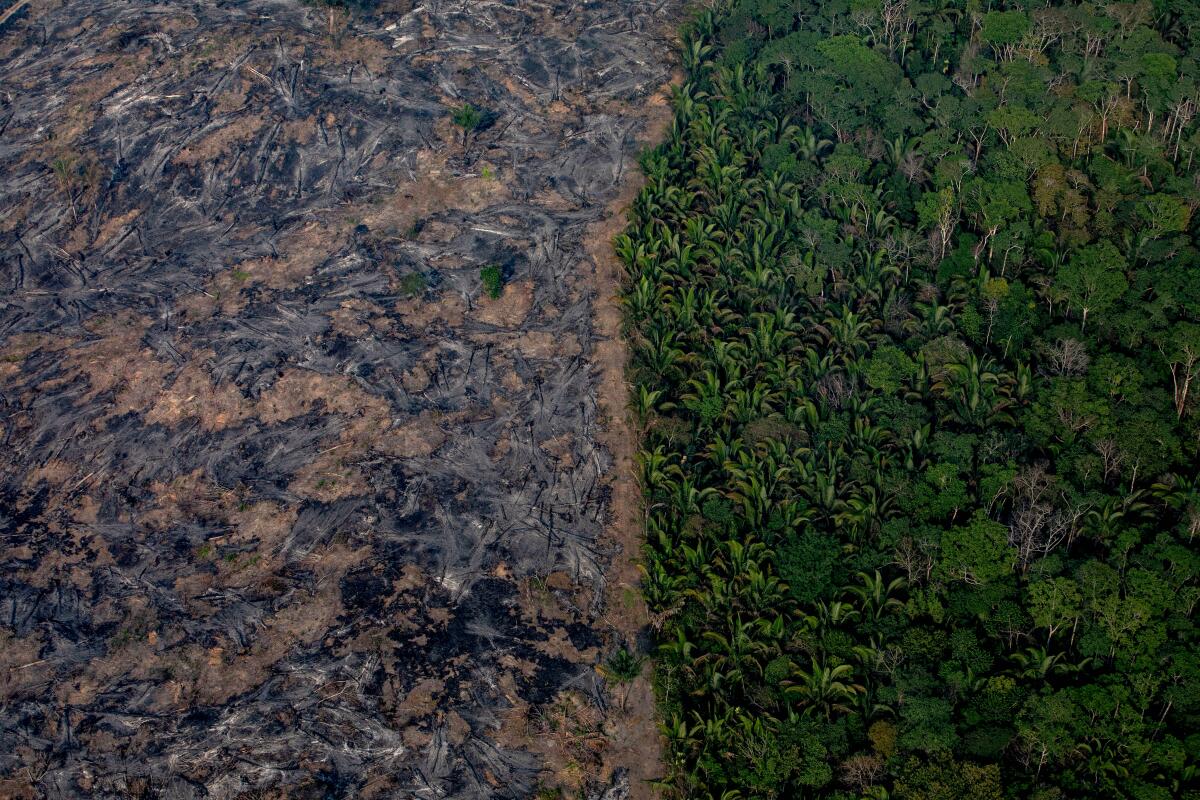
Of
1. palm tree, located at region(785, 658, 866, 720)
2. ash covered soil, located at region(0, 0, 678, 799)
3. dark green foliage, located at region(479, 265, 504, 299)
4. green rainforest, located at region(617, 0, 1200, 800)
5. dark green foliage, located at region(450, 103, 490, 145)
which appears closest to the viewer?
green rainforest, located at region(617, 0, 1200, 800)

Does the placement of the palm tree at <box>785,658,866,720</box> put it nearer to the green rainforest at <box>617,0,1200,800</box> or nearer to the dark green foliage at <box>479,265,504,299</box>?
the green rainforest at <box>617,0,1200,800</box>

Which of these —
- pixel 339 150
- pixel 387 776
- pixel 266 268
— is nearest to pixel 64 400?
pixel 266 268

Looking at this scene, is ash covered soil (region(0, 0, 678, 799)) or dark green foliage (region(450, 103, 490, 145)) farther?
dark green foliage (region(450, 103, 490, 145))

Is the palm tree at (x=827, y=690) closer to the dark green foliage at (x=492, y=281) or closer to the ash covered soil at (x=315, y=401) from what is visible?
the ash covered soil at (x=315, y=401)

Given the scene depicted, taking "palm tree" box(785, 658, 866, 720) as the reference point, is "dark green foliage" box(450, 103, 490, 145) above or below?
above

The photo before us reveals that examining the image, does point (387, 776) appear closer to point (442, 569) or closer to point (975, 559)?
point (442, 569)

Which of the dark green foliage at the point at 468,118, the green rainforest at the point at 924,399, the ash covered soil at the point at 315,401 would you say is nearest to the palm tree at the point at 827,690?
the green rainforest at the point at 924,399

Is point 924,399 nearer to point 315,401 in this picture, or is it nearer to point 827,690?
point 827,690

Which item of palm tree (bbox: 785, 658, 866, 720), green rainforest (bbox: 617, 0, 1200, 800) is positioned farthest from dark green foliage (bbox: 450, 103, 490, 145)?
palm tree (bbox: 785, 658, 866, 720)
